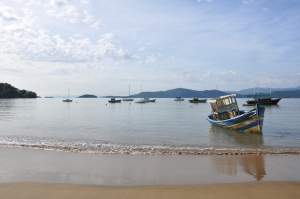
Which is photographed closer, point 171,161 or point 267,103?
point 171,161

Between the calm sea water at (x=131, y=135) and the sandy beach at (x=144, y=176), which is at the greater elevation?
the sandy beach at (x=144, y=176)

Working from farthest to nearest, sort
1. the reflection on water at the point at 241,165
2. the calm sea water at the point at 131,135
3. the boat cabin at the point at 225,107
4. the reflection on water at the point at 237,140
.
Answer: the boat cabin at the point at 225,107, the reflection on water at the point at 237,140, the calm sea water at the point at 131,135, the reflection on water at the point at 241,165

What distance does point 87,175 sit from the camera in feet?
37.3

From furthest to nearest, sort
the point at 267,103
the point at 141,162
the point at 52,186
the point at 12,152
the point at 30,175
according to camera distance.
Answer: the point at 267,103
the point at 12,152
the point at 141,162
the point at 30,175
the point at 52,186

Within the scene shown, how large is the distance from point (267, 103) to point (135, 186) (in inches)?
4120

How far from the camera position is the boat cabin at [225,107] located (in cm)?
3631

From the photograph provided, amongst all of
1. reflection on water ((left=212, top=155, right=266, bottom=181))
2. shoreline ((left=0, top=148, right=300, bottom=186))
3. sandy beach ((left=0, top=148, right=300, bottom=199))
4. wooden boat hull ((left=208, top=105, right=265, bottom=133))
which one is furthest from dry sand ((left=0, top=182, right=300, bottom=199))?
wooden boat hull ((left=208, top=105, right=265, bottom=133))

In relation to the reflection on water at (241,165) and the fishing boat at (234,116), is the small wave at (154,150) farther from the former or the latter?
the fishing boat at (234,116)

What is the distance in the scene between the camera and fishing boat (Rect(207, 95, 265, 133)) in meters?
30.9

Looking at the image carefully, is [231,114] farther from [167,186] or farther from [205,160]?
[167,186]

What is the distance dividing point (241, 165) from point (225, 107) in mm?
24169

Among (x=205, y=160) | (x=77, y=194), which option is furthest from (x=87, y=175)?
(x=205, y=160)

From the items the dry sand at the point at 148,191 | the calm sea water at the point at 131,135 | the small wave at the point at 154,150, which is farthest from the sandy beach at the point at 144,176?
→ the calm sea water at the point at 131,135

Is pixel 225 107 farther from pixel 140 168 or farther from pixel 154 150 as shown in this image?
pixel 140 168
